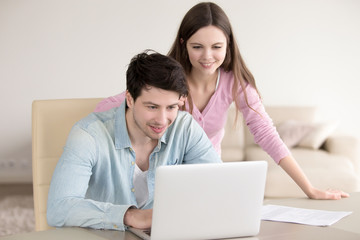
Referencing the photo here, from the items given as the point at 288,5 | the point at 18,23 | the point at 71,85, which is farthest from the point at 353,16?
the point at 18,23

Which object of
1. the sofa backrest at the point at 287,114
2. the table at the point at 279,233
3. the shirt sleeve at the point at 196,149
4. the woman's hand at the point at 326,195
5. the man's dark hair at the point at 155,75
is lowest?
the sofa backrest at the point at 287,114

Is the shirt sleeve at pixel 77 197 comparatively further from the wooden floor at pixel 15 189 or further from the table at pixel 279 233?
the wooden floor at pixel 15 189

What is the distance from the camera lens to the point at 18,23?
16.0ft

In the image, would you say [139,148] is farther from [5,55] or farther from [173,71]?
[5,55]

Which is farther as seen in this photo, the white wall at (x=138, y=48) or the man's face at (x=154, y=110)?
the white wall at (x=138, y=48)

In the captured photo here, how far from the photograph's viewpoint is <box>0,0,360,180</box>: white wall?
16.1 feet

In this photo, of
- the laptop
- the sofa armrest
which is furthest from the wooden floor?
the laptop

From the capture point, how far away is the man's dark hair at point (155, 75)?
1.59m

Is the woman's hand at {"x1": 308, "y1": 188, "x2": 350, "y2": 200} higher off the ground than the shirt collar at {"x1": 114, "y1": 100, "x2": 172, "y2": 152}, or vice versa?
the shirt collar at {"x1": 114, "y1": 100, "x2": 172, "y2": 152}

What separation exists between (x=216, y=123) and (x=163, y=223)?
1.02 meters

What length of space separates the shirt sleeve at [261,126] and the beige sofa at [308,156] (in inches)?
51.7

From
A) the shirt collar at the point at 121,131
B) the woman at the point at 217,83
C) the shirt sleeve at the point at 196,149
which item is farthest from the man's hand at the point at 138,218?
the woman at the point at 217,83

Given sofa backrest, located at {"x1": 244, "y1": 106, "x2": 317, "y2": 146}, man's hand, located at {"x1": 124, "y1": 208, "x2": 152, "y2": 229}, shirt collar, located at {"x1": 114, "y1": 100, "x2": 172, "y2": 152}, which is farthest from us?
sofa backrest, located at {"x1": 244, "y1": 106, "x2": 317, "y2": 146}

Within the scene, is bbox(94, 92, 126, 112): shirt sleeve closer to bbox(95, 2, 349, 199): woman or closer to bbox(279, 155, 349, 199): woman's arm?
bbox(95, 2, 349, 199): woman
